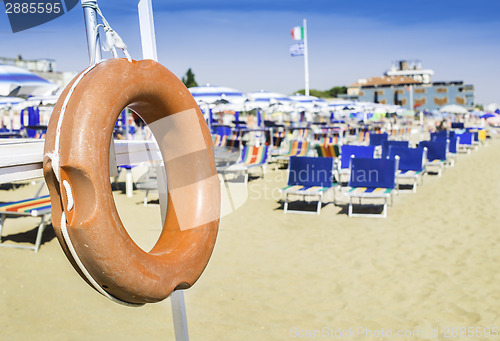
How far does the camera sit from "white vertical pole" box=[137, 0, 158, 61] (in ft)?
8.34

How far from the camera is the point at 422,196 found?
26.4ft

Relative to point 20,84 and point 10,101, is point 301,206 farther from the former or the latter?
point 10,101

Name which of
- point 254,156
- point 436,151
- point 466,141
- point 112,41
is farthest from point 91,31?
point 466,141

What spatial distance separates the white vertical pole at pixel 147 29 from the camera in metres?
2.54

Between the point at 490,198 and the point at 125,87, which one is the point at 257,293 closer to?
the point at 125,87

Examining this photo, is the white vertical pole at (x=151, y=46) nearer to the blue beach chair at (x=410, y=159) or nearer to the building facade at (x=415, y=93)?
the blue beach chair at (x=410, y=159)

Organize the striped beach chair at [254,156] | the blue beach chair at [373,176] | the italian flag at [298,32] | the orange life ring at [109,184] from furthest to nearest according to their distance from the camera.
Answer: the italian flag at [298,32] < the striped beach chair at [254,156] < the blue beach chair at [373,176] < the orange life ring at [109,184]

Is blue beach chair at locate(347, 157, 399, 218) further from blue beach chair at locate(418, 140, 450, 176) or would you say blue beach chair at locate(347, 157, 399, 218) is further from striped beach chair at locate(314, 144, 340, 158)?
blue beach chair at locate(418, 140, 450, 176)

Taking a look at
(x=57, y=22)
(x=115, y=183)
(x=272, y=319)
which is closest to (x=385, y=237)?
(x=272, y=319)

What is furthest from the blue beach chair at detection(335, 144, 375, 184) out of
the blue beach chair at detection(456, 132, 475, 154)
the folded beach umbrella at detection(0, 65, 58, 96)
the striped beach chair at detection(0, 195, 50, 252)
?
the blue beach chair at detection(456, 132, 475, 154)

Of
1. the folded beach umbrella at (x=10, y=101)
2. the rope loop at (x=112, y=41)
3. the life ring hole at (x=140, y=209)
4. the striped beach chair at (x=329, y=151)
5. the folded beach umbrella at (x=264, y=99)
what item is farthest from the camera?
the folded beach umbrella at (x=264, y=99)

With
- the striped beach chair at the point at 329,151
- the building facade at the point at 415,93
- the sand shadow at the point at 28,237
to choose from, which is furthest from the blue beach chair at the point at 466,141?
the building facade at the point at 415,93

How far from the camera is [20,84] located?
6.65m

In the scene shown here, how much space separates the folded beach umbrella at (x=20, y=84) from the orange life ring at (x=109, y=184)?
205 inches
